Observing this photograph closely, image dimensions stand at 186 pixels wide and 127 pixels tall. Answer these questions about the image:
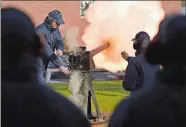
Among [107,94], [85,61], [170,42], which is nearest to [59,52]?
[85,61]

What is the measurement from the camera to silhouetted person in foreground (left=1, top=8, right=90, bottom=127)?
2.57 m

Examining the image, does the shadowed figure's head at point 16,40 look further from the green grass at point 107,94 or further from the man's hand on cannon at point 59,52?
the green grass at point 107,94

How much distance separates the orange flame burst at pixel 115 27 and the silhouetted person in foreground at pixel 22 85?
20.5ft

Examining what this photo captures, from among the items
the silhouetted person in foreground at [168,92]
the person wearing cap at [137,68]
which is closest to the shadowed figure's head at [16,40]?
the silhouetted person in foreground at [168,92]

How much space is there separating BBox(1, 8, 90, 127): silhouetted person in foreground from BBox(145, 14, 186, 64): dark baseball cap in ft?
2.03

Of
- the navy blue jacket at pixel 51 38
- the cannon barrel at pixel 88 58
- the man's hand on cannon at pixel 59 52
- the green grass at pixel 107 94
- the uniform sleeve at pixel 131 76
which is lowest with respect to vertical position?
the green grass at pixel 107 94

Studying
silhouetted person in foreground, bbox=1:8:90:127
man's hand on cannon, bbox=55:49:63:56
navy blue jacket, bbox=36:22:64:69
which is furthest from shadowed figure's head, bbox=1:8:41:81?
man's hand on cannon, bbox=55:49:63:56

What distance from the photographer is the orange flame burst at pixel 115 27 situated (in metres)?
8.99

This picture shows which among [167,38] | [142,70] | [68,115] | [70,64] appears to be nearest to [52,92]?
[68,115]

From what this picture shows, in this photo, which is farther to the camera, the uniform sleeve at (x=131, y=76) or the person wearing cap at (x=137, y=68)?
the uniform sleeve at (x=131, y=76)

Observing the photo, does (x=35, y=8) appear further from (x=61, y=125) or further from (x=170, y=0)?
(x=61, y=125)

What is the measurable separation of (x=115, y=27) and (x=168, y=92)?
21.4 feet

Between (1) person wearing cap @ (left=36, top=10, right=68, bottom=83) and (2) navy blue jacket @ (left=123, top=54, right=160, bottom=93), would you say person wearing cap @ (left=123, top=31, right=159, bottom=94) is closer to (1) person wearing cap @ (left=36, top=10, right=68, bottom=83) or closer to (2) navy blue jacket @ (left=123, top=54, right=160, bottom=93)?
(2) navy blue jacket @ (left=123, top=54, right=160, bottom=93)

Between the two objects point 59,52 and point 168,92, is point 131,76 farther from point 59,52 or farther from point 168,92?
point 168,92
